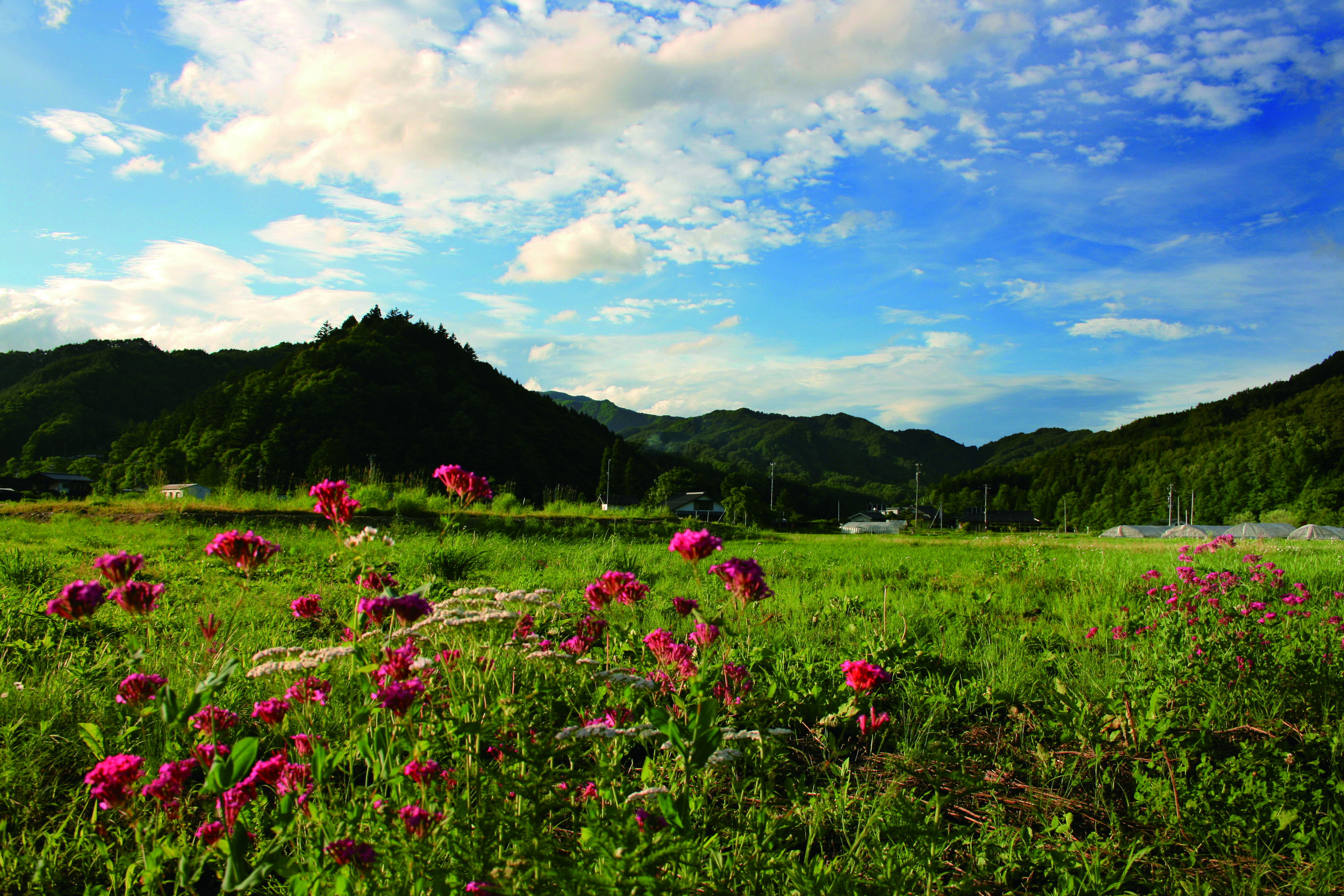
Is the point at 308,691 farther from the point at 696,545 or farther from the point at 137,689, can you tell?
the point at 696,545

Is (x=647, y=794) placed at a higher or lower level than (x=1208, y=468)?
lower

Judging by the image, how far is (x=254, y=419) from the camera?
34.4 m

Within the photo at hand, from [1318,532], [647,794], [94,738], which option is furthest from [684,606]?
[1318,532]

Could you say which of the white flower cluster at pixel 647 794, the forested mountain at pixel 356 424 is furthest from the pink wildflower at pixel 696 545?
the forested mountain at pixel 356 424

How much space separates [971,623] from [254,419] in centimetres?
3943

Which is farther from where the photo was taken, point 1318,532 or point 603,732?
point 1318,532

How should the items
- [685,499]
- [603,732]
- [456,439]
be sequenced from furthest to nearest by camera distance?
[685,499] → [456,439] → [603,732]

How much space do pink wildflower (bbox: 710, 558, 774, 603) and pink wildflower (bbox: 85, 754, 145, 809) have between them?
1.46 meters

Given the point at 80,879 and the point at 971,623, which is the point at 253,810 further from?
the point at 971,623

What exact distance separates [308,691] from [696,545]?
3.92 feet

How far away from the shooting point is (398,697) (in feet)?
4.47

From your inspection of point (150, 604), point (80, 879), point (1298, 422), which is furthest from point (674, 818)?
point (1298, 422)

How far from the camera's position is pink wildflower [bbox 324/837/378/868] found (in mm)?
1175

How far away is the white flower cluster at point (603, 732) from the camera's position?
1509 mm
